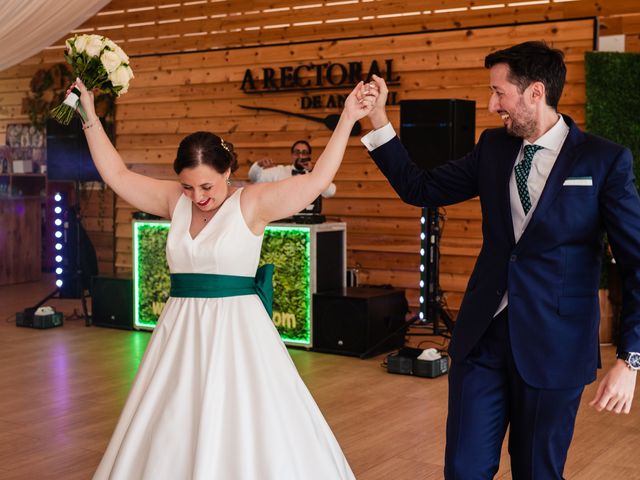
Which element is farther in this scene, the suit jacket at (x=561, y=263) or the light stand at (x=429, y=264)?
the light stand at (x=429, y=264)

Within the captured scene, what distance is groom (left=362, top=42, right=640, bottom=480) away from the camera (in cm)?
Answer: 253

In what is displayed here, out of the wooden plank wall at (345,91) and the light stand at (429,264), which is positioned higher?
the wooden plank wall at (345,91)

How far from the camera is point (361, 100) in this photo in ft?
9.16

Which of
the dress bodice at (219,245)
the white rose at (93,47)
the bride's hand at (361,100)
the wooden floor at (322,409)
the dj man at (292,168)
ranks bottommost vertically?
the wooden floor at (322,409)

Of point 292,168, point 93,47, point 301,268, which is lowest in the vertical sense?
point 301,268


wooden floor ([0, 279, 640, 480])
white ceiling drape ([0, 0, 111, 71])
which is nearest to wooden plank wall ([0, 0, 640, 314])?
wooden floor ([0, 279, 640, 480])

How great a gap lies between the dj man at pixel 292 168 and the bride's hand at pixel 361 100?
17.5 feet

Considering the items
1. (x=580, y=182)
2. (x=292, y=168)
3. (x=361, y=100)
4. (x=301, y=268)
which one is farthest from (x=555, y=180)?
(x=292, y=168)

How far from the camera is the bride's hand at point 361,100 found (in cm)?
279

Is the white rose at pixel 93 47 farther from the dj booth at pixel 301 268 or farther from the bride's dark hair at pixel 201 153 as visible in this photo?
the dj booth at pixel 301 268

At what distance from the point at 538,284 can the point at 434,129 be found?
167 inches

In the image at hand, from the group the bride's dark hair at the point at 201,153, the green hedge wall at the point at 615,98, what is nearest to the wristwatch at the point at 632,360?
the bride's dark hair at the point at 201,153

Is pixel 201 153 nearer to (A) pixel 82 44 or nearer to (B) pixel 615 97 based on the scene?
(A) pixel 82 44

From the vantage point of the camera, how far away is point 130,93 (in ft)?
34.7
